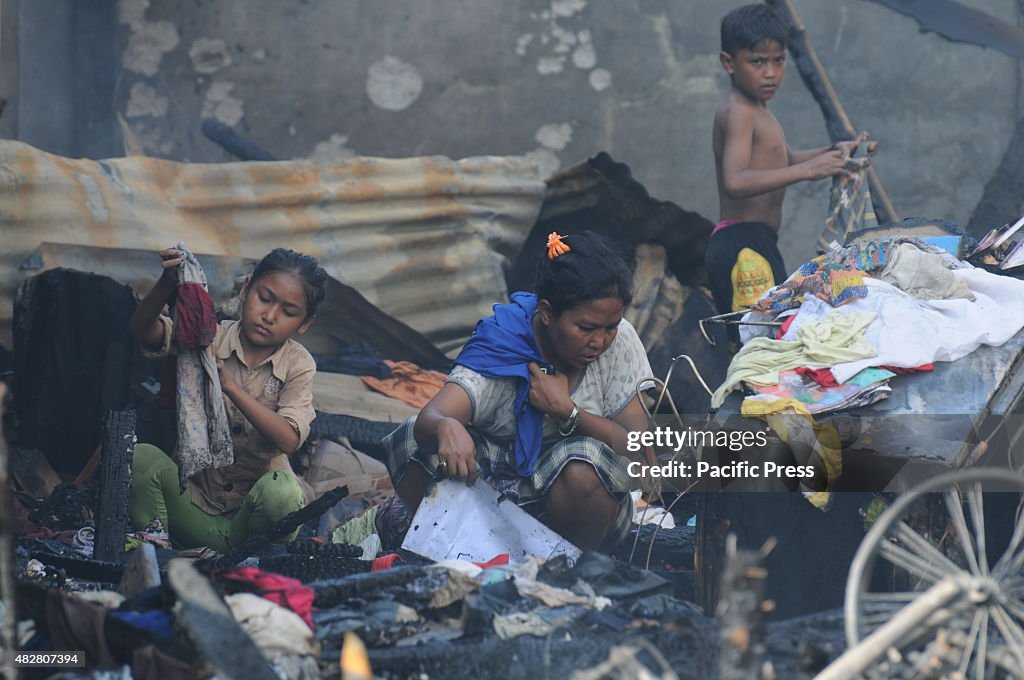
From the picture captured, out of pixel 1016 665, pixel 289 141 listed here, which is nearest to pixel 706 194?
pixel 289 141

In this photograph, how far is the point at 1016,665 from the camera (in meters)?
2.58

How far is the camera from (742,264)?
584 cm

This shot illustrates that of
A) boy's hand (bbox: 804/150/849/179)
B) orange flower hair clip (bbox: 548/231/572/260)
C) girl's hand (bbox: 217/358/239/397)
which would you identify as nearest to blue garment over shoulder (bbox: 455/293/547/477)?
orange flower hair clip (bbox: 548/231/572/260)

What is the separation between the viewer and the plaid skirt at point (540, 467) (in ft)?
14.5

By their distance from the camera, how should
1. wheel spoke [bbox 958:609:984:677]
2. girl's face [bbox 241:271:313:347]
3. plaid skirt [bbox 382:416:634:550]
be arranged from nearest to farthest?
wheel spoke [bbox 958:609:984:677] → plaid skirt [bbox 382:416:634:550] → girl's face [bbox 241:271:313:347]

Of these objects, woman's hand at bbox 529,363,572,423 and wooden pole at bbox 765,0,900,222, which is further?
wooden pole at bbox 765,0,900,222

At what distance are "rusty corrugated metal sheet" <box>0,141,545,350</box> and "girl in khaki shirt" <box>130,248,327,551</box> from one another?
1.79 metres

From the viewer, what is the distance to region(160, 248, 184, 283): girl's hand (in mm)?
4359

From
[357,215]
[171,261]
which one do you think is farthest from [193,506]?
[357,215]

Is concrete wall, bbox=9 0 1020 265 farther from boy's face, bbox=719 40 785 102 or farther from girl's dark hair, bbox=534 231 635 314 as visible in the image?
girl's dark hair, bbox=534 231 635 314

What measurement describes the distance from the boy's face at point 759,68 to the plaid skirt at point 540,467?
2347mm

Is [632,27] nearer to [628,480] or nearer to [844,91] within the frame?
Answer: [844,91]

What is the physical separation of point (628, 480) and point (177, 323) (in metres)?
1.71

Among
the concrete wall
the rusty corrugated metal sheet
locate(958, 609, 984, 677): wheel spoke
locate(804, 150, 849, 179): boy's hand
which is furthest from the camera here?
the concrete wall
